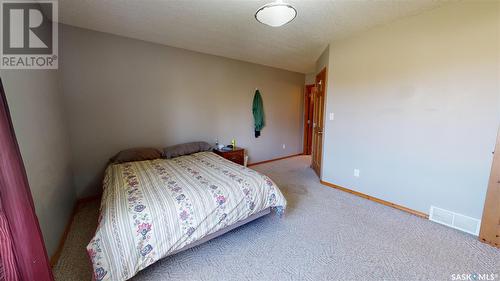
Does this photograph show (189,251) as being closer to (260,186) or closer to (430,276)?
(260,186)

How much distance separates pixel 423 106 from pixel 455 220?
4.22 feet

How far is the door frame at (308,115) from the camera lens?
18.5ft

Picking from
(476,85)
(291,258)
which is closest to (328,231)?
(291,258)

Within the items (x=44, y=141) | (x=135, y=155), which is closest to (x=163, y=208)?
(x=44, y=141)

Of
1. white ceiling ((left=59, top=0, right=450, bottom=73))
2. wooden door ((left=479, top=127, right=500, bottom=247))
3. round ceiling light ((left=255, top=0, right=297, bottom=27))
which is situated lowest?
wooden door ((left=479, top=127, right=500, bottom=247))

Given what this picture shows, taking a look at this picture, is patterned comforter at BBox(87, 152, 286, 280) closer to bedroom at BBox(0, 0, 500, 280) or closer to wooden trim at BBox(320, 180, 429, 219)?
bedroom at BBox(0, 0, 500, 280)

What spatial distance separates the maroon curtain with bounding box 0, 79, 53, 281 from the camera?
0.96m

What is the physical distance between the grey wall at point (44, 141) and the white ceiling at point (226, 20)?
0.87m

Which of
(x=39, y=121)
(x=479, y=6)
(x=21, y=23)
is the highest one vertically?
(x=479, y=6)

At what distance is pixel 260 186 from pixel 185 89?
90.6 inches

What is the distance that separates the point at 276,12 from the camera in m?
1.65

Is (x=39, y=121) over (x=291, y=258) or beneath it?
over

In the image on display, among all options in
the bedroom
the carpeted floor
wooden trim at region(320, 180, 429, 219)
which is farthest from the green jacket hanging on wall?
the carpeted floor

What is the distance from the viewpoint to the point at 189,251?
6.09ft
